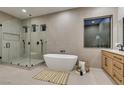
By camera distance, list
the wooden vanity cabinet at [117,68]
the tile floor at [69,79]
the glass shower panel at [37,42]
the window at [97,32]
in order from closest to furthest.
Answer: the wooden vanity cabinet at [117,68] → the tile floor at [69,79] → the window at [97,32] → the glass shower panel at [37,42]

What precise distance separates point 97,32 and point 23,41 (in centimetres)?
386

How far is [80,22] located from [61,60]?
6.39 feet

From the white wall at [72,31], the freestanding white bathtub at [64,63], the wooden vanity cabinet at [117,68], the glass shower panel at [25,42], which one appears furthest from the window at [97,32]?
the glass shower panel at [25,42]

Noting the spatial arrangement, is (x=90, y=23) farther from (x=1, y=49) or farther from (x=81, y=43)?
(x=1, y=49)

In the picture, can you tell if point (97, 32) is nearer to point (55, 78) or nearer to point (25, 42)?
point (55, 78)

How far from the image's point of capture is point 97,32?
388 centimetres

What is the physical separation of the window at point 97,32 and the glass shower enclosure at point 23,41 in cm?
221

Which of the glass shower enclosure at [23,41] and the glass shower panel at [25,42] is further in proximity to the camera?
the glass shower panel at [25,42]

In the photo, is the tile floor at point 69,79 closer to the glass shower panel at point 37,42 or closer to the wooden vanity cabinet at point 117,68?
the wooden vanity cabinet at point 117,68

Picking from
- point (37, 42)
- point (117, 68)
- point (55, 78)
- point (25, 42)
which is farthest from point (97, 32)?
point (25, 42)

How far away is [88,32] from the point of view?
13.1 ft

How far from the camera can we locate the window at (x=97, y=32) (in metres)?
3.65

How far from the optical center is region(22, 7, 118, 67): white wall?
12.0 feet
